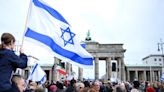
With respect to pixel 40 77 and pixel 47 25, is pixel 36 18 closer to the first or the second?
pixel 47 25

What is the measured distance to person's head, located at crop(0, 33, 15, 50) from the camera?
15.2 feet

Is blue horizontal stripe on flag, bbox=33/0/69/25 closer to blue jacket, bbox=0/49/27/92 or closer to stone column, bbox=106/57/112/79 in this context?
blue jacket, bbox=0/49/27/92

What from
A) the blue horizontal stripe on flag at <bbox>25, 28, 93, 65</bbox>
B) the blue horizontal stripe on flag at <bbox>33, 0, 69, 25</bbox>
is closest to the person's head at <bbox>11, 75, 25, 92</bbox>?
the blue horizontal stripe on flag at <bbox>25, 28, 93, 65</bbox>

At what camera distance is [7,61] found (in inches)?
182

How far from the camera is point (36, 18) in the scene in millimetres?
8531

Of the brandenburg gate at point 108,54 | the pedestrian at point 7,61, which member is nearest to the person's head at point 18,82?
the pedestrian at point 7,61

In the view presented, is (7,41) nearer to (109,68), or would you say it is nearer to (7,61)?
(7,61)

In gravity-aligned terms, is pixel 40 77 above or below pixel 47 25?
below

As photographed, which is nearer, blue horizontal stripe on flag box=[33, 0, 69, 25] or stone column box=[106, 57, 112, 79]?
blue horizontal stripe on flag box=[33, 0, 69, 25]

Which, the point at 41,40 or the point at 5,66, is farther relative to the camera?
the point at 41,40

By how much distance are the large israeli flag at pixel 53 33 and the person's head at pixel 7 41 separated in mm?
3232

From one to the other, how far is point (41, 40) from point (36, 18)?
66 cm

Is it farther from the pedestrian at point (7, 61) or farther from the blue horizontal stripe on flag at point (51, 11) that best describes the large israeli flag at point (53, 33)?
the pedestrian at point (7, 61)

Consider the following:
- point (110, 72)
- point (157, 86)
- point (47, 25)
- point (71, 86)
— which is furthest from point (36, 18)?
point (110, 72)
